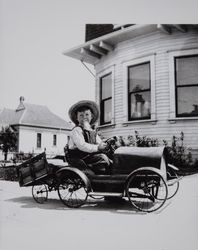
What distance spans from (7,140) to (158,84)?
1248 millimetres

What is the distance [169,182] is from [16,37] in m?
1.54

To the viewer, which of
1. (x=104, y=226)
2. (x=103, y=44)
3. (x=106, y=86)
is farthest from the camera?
→ (x=103, y=44)

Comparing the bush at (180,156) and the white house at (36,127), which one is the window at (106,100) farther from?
the bush at (180,156)

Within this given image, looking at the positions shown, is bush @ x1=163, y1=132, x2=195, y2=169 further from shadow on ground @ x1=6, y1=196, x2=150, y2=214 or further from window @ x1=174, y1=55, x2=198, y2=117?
shadow on ground @ x1=6, y1=196, x2=150, y2=214

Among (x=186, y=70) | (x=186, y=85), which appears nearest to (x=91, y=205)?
(x=186, y=85)

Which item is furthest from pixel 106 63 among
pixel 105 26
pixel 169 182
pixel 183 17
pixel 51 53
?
pixel 169 182

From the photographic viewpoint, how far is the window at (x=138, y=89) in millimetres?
2697

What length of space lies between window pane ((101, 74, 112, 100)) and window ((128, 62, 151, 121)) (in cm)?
17

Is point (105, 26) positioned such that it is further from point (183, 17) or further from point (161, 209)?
point (161, 209)

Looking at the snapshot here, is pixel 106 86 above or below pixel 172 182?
above

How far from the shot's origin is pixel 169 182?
7.23 feet

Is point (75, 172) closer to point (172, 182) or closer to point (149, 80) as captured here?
point (172, 182)

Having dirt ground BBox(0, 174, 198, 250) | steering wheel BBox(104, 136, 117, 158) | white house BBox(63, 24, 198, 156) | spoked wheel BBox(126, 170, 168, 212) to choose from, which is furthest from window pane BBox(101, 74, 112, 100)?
dirt ground BBox(0, 174, 198, 250)

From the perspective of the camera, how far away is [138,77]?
2.79 m
